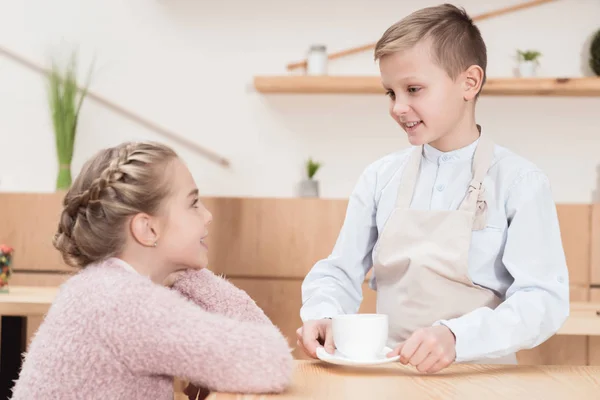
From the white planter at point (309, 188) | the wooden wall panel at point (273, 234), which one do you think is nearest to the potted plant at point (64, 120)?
the wooden wall panel at point (273, 234)

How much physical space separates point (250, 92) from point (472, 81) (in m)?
2.22

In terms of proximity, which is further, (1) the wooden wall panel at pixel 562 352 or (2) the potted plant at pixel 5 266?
(1) the wooden wall panel at pixel 562 352

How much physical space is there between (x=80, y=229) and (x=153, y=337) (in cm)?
31

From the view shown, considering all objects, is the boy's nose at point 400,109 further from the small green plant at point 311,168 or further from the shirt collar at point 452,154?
the small green plant at point 311,168

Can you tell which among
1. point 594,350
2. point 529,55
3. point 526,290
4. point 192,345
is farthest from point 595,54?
point 192,345

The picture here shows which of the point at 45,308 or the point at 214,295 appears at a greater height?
the point at 214,295

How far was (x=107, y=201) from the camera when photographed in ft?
4.04

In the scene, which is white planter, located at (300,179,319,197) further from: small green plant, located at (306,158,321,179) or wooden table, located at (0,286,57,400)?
wooden table, located at (0,286,57,400)

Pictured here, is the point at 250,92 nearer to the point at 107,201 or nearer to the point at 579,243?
the point at 579,243

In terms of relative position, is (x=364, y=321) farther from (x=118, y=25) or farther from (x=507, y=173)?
(x=118, y=25)

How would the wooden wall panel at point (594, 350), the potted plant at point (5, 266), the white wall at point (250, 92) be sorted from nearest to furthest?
1. the potted plant at point (5, 266)
2. the wooden wall panel at point (594, 350)
3. the white wall at point (250, 92)

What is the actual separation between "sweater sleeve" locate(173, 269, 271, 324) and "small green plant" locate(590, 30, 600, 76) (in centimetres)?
258

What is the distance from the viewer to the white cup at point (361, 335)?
1.11 metres

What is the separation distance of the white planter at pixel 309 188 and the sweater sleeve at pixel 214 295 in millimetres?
2006
